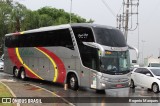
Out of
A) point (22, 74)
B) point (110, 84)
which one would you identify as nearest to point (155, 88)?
point (110, 84)

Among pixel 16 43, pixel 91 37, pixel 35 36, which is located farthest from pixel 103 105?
pixel 16 43

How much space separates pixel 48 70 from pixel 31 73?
2711 millimetres

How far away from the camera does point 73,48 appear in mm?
22078

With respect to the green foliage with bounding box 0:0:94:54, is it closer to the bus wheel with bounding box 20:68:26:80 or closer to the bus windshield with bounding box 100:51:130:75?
the bus wheel with bounding box 20:68:26:80

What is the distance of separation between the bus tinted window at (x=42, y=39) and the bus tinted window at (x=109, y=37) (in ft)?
7.21

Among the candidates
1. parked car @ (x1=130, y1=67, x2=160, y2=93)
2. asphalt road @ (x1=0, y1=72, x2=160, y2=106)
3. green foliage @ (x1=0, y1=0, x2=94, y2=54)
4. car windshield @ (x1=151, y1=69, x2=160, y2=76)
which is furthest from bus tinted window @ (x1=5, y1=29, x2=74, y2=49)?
green foliage @ (x1=0, y1=0, x2=94, y2=54)

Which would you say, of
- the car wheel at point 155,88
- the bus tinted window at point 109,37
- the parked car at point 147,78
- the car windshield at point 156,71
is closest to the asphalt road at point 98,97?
the parked car at point 147,78

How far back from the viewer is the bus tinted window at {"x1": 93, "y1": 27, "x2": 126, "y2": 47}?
813 inches

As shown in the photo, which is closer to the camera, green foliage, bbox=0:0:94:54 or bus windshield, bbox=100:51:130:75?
bus windshield, bbox=100:51:130:75

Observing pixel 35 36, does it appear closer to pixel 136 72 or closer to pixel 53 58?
pixel 53 58

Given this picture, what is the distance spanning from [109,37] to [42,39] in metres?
6.22

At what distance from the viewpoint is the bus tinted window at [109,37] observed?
20.6 m

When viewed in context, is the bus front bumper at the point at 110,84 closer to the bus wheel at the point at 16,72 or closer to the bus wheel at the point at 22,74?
the bus wheel at the point at 22,74

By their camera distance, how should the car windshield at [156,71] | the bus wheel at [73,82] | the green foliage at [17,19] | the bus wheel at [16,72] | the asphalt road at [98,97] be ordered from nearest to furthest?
the asphalt road at [98,97]
the bus wheel at [73,82]
the car windshield at [156,71]
the bus wheel at [16,72]
the green foliage at [17,19]
